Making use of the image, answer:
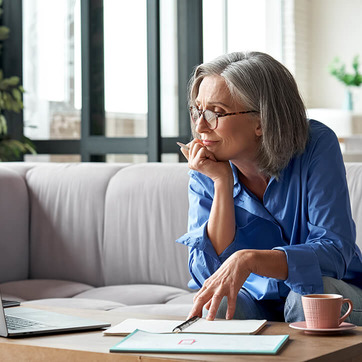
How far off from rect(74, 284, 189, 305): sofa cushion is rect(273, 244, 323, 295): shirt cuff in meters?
1.12

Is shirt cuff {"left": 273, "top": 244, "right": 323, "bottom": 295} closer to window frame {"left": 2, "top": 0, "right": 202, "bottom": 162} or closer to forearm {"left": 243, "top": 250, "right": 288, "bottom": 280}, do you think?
forearm {"left": 243, "top": 250, "right": 288, "bottom": 280}

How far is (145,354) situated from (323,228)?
0.62 metres

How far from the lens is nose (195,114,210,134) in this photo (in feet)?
5.72

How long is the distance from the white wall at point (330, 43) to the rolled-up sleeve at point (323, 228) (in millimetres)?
7182

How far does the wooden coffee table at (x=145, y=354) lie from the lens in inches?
44.8

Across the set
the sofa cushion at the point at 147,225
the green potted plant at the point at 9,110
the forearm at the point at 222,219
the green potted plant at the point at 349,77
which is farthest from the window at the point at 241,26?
the forearm at the point at 222,219

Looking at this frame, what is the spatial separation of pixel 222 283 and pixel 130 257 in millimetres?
1520

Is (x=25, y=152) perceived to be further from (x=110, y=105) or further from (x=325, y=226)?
(x=325, y=226)

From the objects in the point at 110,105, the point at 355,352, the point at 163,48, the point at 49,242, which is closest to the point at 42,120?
the point at 110,105

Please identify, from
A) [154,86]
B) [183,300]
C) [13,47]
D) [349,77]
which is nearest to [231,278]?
[183,300]

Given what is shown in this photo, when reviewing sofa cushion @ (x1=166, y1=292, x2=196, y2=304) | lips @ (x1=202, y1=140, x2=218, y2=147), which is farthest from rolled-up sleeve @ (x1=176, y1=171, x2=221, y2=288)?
sofa cushion @ (x1=166, y1=292, x2=196, y2=304)

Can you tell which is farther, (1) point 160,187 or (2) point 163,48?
(2) point 163,48

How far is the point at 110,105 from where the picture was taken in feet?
14.2

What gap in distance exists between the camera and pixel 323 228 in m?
1.63
